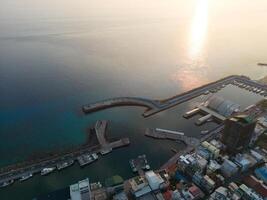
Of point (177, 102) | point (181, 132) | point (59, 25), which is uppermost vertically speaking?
point (59, 25)

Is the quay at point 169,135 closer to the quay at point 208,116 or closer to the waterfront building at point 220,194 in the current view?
the quay at point 208,116

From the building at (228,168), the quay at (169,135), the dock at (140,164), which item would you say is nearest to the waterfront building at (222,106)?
the quay at (169,135)

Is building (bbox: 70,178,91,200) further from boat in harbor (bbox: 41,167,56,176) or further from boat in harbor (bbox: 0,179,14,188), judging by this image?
boat in harbor (bbox: 0,179,14,188)

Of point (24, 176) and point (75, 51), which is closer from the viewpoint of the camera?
point (24, 176)

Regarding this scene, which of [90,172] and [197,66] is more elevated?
[197,66]

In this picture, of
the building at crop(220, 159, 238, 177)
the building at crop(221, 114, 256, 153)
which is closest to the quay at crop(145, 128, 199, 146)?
the building at crop(221, 114, 256, 153)

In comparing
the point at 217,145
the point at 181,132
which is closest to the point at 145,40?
the point at 181,132

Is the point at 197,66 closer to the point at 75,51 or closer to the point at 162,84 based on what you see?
the point at 162,84

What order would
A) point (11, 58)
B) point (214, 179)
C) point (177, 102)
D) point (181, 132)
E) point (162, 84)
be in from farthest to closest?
point (11, 58) < point (162, 84) < point (177, 102) < point (181, 132) < point (214, 179)
